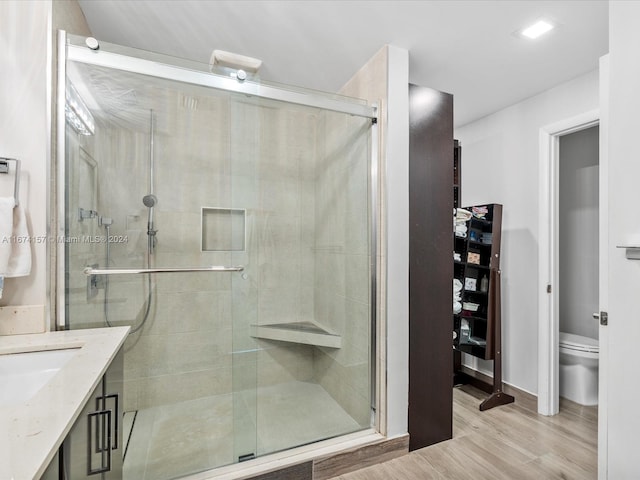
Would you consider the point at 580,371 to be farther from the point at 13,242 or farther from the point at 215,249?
the point at 13,242

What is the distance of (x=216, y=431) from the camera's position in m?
1.75

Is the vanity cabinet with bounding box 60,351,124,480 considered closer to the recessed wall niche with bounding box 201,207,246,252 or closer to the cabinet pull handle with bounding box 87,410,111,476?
the cabinet pull handle with bounding box 87,410,111,476

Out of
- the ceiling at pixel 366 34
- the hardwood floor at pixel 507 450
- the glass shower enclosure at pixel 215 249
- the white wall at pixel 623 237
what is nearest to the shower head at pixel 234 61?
the ceiling at pixel 366 34

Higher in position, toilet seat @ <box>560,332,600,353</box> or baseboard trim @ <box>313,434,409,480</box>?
toilet seat @ <box>560,332,600,353</box>

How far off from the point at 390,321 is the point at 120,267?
4.91 ft

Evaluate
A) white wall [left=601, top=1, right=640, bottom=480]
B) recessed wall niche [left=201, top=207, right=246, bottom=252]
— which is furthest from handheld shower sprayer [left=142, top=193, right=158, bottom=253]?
white wall [left=601, top=1, right=640, bottom=480]

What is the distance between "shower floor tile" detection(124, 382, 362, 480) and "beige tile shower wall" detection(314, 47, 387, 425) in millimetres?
223

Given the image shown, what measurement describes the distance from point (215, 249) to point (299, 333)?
730 mm

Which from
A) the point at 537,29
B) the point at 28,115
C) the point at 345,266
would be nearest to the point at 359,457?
the point at 345,266

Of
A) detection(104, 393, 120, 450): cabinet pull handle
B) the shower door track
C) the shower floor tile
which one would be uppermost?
the shower door track

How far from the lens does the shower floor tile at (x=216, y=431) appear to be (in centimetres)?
165

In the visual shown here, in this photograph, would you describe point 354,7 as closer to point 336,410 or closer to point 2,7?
point 2,7

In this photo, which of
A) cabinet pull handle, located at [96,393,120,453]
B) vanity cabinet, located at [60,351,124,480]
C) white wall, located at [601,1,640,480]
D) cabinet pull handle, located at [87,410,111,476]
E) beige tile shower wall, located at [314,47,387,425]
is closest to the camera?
vanity cabinet, located at [60,351,124,480]

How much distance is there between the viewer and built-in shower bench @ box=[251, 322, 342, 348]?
1872 mm
